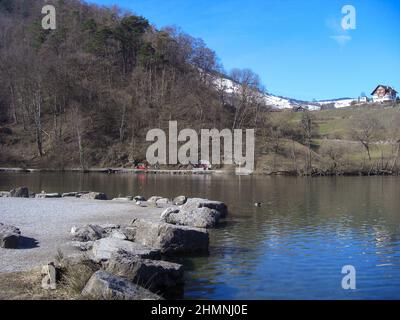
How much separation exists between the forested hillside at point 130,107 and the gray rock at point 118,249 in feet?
235

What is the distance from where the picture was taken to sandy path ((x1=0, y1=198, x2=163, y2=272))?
1608 cm

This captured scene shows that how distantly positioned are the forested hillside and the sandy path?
56031mm

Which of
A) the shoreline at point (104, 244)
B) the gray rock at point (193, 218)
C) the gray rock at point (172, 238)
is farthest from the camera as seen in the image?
the gray rock at point (193, 218)

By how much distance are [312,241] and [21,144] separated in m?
82.4

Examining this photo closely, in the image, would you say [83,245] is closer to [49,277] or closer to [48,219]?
[49,277]

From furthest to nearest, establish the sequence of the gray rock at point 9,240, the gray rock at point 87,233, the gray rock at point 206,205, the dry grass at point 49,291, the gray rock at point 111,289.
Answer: the gray rock at point 206,205
the gray rock at point 87,233
the gray rock at point 9,240
the dry grass at point 49,291
the gray rock at point 111,289

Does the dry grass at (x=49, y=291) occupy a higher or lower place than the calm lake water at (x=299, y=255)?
higher

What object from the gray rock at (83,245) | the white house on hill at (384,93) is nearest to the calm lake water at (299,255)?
the gray rock at (83,245)

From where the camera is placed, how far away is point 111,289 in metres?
10.7

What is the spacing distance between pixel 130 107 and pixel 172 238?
90.1 m

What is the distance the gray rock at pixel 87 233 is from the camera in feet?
65.3

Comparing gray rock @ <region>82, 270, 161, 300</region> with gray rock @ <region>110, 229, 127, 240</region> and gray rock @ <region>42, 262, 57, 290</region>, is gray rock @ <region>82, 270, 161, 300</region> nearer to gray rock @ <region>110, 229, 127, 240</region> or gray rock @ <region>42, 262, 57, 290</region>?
gray rock @ <region>42, 262, 57, 290</region>

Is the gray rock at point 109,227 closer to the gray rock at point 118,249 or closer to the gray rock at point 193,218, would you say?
the gray rock at point 193,218

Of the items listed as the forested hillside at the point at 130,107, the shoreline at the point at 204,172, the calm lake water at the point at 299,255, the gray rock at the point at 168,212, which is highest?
the forested hillside at the point at 130,107
